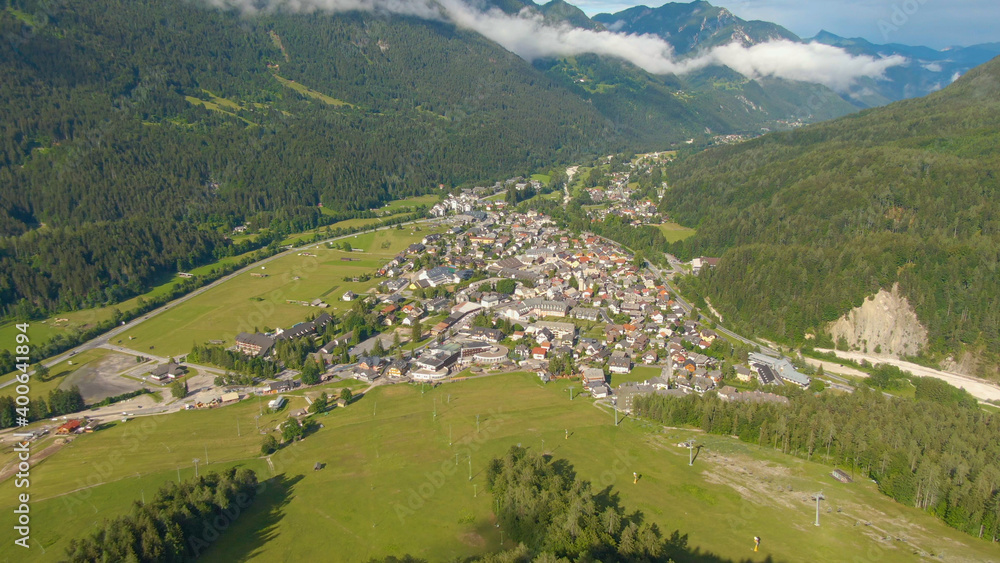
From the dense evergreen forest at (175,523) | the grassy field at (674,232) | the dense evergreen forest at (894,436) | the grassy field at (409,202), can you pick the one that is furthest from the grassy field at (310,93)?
the dense evergreen forest at (894,436)

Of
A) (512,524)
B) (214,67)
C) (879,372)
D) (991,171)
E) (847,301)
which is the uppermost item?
(214,67)

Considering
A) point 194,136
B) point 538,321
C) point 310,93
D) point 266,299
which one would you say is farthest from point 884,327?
point 310,93

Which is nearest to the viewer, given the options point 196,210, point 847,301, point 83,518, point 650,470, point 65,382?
point 83,518

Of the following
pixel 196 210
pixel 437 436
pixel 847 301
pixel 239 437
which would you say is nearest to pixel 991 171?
pixel 847 301

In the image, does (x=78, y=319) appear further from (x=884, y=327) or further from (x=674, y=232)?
(x=884, y=327)

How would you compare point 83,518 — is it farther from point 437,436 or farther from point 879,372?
point 879,372

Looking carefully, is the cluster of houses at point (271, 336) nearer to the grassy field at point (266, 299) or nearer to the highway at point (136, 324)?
the grassy field at point (266, 299)

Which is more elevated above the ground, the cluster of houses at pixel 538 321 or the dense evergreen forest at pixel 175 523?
the cluster of houses at pixel 538 321
